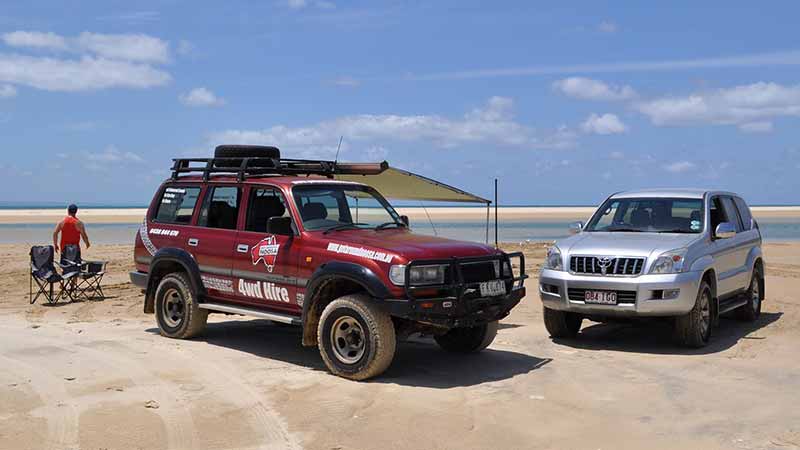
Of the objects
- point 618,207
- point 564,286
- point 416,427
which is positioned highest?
point 618,207

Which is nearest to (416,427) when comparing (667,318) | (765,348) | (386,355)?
(386,355)

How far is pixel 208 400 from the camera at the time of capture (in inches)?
281

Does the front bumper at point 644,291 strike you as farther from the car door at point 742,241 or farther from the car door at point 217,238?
the car door at point 217,238

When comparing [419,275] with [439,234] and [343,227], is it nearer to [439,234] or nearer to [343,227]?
[343,227]

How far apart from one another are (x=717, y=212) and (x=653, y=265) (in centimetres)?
226

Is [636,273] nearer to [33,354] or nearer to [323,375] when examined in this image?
[323,375]

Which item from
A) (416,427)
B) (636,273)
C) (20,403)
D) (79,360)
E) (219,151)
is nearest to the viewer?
(416,427)

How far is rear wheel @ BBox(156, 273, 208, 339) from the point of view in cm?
995

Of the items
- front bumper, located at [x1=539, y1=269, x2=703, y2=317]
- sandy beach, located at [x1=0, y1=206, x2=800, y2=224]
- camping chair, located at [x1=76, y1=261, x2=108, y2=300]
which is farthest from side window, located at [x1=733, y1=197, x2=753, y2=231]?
sandy beach, located at [x1=0, y1=206, x2=800, y2=224]

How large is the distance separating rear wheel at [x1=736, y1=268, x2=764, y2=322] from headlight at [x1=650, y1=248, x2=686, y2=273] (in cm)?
293

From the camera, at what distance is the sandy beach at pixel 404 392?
613cm

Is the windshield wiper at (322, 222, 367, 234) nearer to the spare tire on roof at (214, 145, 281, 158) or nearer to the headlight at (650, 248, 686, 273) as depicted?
the spare tire on roof at (214, 145, 281, 158)

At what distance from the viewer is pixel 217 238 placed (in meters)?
9.62

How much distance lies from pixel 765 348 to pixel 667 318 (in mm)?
1145
